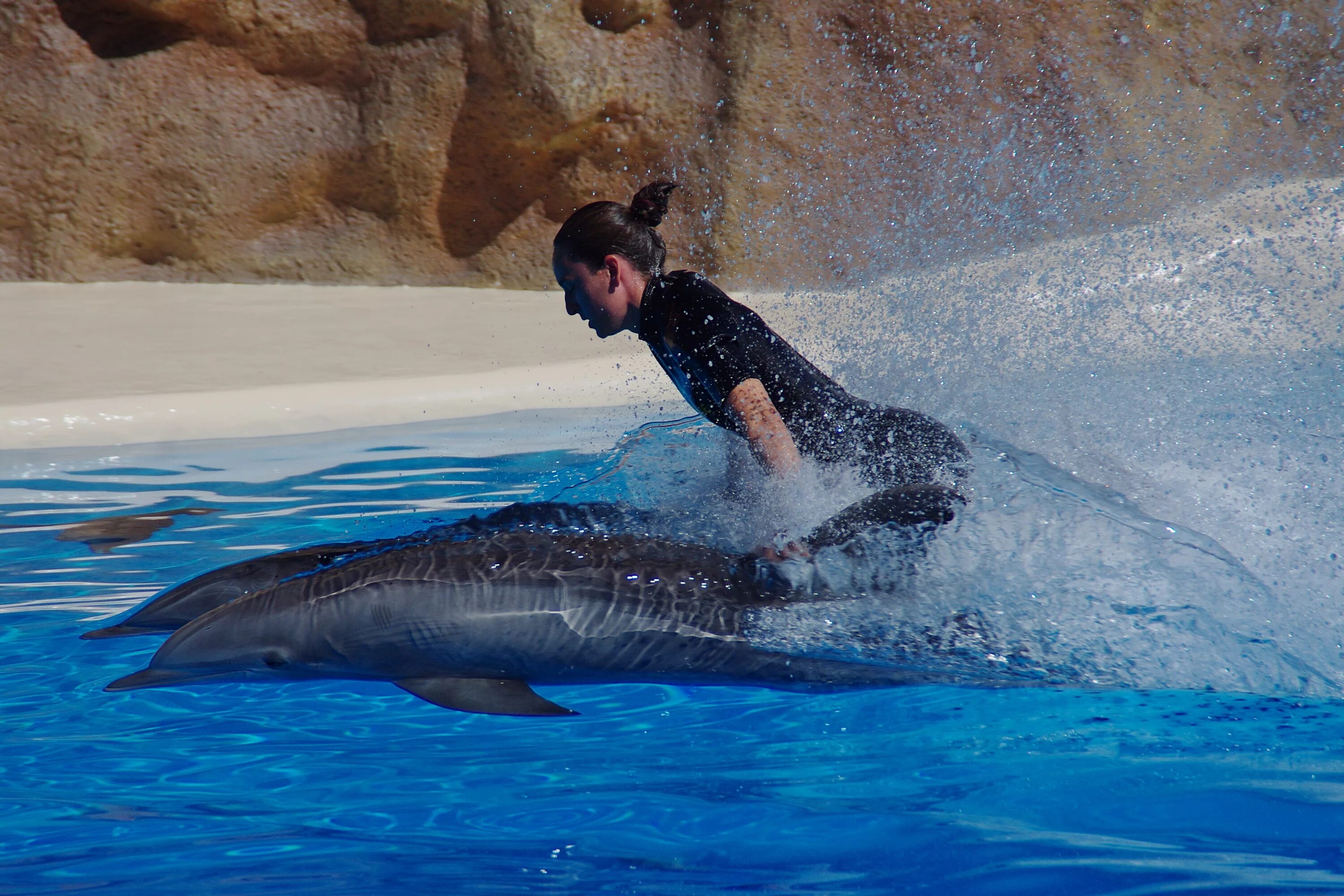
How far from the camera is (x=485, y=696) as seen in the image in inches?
106

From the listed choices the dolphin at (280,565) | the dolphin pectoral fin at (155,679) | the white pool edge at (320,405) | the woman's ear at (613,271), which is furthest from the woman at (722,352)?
the white pool edge at (320,405)

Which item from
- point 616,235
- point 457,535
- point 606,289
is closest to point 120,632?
point 457,535

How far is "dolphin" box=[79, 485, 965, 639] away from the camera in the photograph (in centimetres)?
296

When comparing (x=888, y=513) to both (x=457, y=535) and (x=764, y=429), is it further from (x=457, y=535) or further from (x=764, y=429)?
(x=457, y=535)

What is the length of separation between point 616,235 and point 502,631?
1217mm

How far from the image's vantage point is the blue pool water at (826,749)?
211 centimetres

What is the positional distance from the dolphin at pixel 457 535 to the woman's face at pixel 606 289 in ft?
1.85

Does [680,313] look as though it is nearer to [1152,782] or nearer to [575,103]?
[1152,782]

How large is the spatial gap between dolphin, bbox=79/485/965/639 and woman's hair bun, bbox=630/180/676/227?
0.89 meters

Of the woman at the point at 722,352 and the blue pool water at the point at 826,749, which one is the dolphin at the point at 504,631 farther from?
the woman at the point at 722,352

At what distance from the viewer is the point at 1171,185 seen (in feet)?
34.6

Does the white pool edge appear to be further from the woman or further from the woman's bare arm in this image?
the woman's bare arm

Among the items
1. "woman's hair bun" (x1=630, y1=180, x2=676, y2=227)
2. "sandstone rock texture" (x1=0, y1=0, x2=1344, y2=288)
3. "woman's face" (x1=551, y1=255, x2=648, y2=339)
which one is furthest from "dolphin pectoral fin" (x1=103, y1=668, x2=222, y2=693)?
"sandstone rock texture" (x1=0, y1=0, x2=1344, y2=288)

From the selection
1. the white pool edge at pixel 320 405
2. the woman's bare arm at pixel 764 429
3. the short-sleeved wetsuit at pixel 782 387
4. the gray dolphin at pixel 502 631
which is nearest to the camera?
the gray dolphin at pixel 502 631
